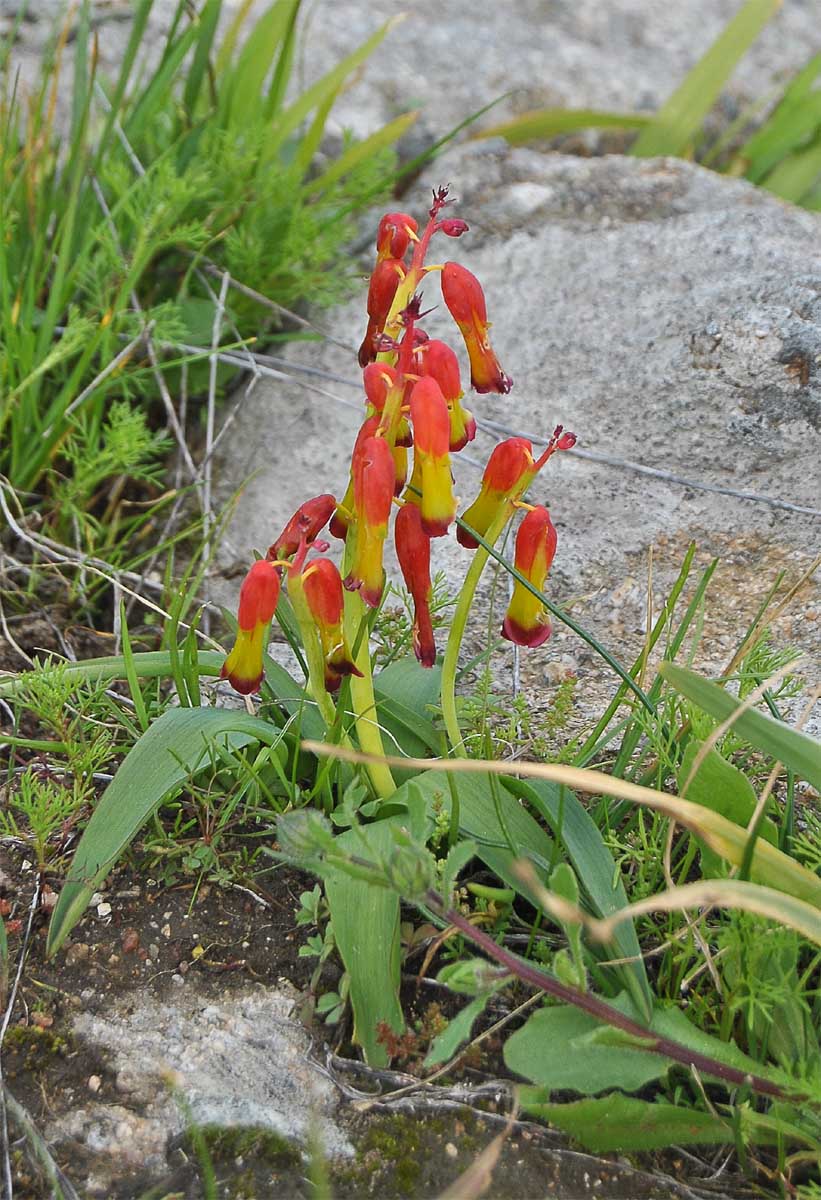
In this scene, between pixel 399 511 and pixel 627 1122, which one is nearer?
pixel 627 1122

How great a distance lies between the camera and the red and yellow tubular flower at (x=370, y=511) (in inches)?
57.4

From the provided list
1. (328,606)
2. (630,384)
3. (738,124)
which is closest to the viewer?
(328,606)

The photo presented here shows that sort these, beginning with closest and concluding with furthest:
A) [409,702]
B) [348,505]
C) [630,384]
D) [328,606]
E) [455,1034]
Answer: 1. [455,1034]
2. [328,606]
3. [348,505]
4. [409,702]
5. [630,384]

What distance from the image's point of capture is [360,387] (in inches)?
113

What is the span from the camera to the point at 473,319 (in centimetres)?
160

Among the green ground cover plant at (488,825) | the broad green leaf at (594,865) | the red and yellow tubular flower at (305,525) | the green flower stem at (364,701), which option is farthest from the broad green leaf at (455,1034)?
the red and yellow tubular flower at (305,525)

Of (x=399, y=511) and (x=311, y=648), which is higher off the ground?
(x=399, y=511)

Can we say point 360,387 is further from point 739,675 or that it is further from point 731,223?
point 739,675

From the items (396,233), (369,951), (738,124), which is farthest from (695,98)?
(369,951)

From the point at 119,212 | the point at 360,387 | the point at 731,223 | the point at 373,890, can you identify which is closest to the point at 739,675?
the point at 373,890

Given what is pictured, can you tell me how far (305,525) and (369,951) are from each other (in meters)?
0.60

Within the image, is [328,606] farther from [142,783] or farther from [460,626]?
[142,783]

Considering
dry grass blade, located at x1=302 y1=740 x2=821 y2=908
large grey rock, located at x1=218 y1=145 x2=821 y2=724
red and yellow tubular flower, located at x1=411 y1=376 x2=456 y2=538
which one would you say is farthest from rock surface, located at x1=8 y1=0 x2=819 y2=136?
dry grass blade, located at x1=302 y1=740 x2=821 y2=908

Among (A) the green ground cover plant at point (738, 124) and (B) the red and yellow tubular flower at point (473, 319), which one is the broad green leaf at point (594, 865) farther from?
(A) the green ground cover plant at point (738, 124)
